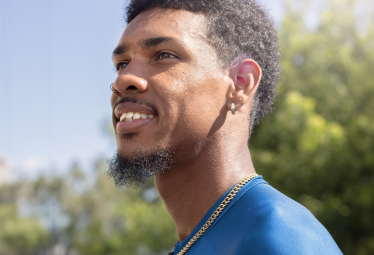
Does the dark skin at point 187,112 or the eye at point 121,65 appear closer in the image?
the dark skin at point 187,112

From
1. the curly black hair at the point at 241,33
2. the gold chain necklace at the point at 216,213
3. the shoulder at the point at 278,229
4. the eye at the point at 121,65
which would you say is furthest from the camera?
the eye at the point at 121,65

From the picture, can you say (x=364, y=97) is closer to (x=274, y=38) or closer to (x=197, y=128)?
(x=274, y=38)

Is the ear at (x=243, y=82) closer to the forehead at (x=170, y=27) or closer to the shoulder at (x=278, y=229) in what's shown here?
the forehead at (x=170, y=27)

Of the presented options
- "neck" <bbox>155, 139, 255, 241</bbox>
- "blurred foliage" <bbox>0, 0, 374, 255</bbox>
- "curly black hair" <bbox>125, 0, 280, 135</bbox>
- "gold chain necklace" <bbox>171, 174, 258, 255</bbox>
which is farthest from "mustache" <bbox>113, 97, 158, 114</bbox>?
"blurred foliage" <bbox>0, 0, 374, 255</bbox>

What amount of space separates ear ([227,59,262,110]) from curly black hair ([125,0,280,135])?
0.07 meters

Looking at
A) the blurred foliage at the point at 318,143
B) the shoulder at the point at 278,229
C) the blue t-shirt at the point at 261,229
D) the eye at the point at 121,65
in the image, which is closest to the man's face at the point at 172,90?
the eye at the point at 121,65

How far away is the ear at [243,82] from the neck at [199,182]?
0.31 metres

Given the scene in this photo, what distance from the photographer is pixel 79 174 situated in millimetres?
32812

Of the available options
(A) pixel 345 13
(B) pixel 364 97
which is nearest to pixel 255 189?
(B) pixel 364 97

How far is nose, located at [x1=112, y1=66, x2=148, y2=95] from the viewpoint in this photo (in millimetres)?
2312

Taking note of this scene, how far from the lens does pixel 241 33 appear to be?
270 cm

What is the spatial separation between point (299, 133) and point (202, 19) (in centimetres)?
1113

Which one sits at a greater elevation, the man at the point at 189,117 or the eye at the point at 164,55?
the eye at the point at 164,55

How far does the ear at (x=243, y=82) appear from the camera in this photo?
2.43m
